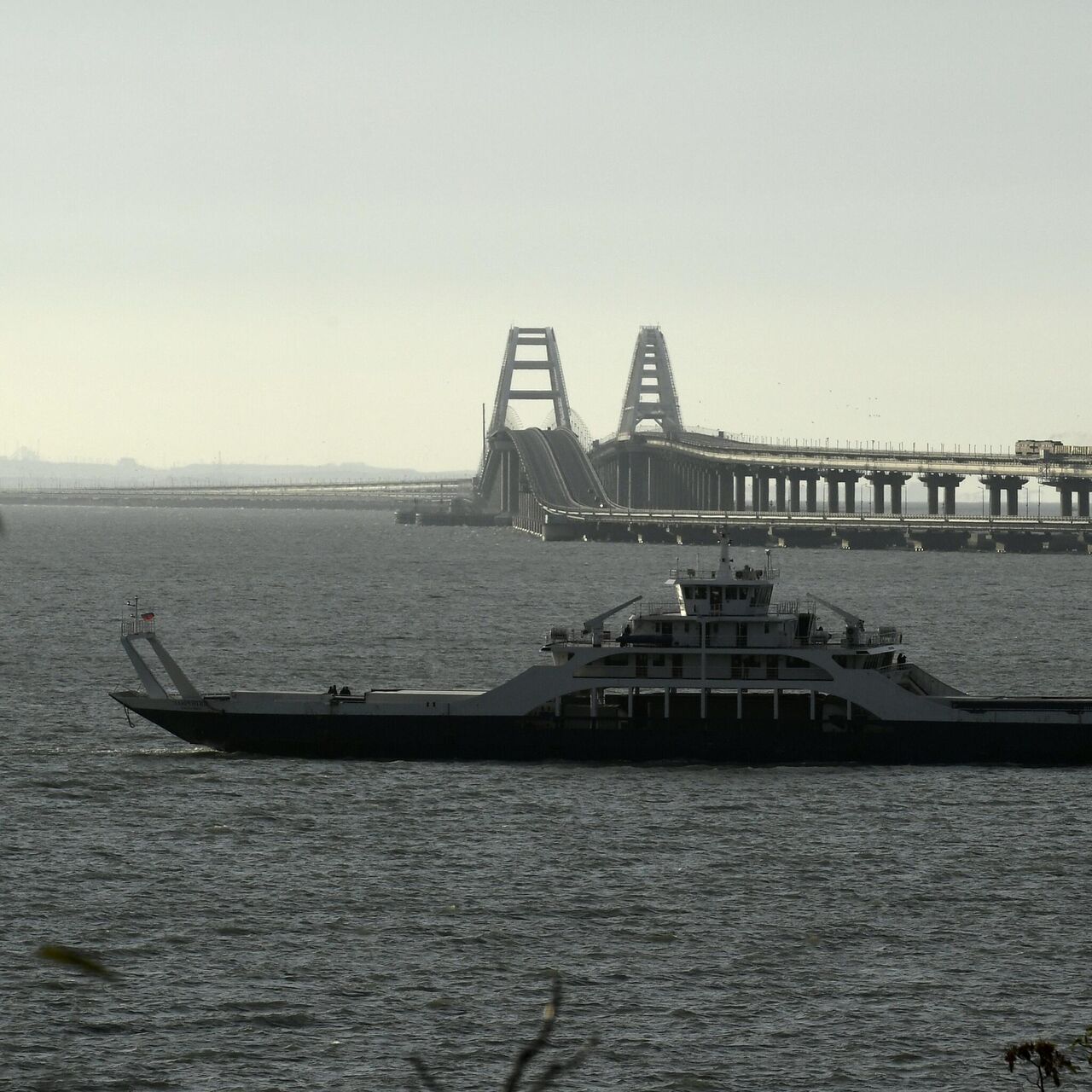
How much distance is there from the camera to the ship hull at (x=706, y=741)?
71.1 meters

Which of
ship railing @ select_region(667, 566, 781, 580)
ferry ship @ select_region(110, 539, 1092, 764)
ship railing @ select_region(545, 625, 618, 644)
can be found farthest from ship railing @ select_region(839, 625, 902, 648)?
ship railing @ select_region(545, 625, 618, 644)

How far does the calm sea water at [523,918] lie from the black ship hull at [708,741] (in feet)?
4.20

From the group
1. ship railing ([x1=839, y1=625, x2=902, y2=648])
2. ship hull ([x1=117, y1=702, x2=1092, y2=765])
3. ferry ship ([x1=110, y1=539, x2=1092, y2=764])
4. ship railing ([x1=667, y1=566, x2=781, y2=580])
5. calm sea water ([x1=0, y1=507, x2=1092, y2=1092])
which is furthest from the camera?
ship railing ([x1=667, y1=566, x2=781, y2=580])

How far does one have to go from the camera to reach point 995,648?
126 metres

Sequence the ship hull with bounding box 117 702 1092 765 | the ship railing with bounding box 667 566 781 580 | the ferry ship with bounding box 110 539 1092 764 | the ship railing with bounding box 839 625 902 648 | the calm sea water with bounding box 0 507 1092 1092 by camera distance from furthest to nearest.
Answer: the ship railing with bounding box 667 566 781 580 → the ship railing with bounding box 839 625 902 648 → the ferry ship with bounding box 110 539 1092 764 → the ship hull with bounding box 117 702 1092 765 → the calm sea water with bounding box 0 507 1092 1092

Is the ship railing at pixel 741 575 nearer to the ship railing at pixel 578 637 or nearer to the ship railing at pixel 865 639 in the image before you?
the ship railing at pixel 578 637

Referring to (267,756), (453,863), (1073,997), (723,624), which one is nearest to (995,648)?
(723,624)

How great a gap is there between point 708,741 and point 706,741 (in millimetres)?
62

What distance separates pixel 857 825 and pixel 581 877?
1132 centimetres

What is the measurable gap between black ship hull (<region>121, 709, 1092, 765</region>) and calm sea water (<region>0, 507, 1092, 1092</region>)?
1281 millimetres

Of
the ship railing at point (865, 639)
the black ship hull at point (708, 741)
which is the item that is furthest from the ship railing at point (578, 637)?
the ship railing at point (865, 639)

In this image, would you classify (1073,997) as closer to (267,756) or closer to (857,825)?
(857,825)

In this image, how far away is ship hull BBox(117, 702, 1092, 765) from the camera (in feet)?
233

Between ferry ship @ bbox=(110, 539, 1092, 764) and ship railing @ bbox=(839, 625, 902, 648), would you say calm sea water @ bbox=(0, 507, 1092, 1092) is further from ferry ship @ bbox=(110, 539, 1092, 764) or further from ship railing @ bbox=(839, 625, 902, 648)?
ship railing @ bbox=(839, 625, 902, 648)
